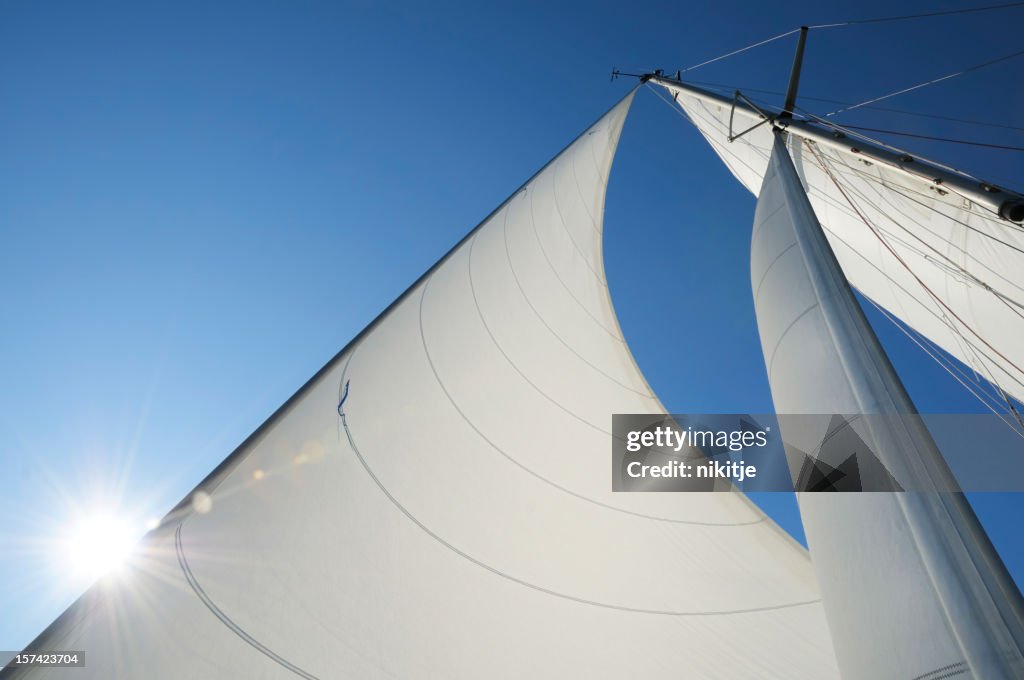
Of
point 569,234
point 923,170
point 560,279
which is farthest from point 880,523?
point 569,234

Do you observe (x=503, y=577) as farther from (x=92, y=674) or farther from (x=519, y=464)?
(x=92, y=674)

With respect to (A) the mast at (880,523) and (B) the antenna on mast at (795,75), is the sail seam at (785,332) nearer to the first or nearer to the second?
(A) the mast at (880,523)

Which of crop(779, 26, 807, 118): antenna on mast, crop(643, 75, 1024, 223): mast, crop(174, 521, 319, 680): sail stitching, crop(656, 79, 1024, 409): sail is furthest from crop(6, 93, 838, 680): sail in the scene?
crop(779, 26, 807, 118): antenna on mast

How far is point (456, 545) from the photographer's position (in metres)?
1.62

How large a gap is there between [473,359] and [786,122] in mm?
2861

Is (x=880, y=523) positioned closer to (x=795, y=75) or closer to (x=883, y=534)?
(x=883, y=534)

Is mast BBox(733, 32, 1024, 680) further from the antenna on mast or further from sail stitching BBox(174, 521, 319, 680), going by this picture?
the antenna on mast

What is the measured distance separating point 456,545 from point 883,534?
3.90ft

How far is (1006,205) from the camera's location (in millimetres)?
1739

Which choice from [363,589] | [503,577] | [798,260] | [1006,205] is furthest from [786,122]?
[363,589]

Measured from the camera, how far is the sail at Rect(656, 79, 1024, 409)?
3209mm

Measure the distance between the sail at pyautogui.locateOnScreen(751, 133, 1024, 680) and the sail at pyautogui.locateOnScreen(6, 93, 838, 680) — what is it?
34.0 inches

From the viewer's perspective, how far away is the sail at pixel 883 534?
654 mm

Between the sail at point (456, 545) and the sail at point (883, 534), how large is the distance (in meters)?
0.86
